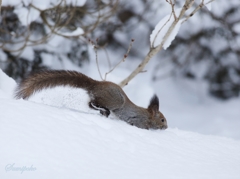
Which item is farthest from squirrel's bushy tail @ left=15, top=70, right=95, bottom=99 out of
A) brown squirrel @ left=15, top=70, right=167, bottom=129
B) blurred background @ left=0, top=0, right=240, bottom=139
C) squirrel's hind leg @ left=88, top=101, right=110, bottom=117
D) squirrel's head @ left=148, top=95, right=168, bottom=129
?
blurred background @ left=0, top=0, right=240, bottom=139

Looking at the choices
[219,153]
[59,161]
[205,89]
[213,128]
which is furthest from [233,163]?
[205,89]

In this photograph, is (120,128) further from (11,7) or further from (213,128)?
(213,128)

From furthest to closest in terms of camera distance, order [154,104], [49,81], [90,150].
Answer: [154,104]
[49,81]
[90,150]

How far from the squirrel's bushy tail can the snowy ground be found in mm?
198

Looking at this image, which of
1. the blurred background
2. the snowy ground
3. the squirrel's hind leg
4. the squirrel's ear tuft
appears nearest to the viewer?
the snowy ground

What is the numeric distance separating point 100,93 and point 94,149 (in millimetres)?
1483

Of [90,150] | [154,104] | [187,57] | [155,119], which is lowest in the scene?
[90,150]

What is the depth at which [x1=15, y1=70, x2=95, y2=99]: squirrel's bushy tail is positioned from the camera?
14.2 ft

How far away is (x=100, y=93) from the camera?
4602mm

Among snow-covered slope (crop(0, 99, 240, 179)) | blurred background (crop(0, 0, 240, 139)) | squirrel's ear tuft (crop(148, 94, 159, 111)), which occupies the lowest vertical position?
snow-covered slope (crop(0, 99, 240, 179))

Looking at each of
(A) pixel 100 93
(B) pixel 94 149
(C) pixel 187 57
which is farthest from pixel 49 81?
(C) pixel 187 57

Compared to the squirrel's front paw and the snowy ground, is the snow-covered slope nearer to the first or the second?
the snowy ground

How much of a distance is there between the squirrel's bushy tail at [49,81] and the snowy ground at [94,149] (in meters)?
0.20

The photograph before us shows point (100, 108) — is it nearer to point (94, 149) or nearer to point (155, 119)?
point (155, 119)
